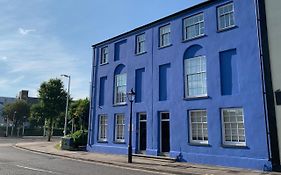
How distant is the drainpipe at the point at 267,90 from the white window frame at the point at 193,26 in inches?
154

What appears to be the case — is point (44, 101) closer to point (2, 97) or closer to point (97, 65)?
point (97, 65)

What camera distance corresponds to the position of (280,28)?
1480 centimetres

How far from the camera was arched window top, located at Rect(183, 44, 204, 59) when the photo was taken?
60.9 ft

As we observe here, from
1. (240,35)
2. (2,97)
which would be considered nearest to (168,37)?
(240,35)

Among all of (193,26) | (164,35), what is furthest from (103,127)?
(193,26)

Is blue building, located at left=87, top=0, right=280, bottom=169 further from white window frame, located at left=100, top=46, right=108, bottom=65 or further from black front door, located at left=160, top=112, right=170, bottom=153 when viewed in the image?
white window frame, located at left=100, top=46, right=108, bottom=65

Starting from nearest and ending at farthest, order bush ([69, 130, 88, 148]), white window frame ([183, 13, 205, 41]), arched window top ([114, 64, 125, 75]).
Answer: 1. white window frame ([183, 13, 205, 41])
2. arched window top ([114, 64, 125, 75])
3. bush ([69, 130, 88, 148])

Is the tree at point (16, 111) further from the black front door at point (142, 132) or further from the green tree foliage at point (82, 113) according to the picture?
the black front door at point (142, 132)

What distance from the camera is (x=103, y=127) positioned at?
25266 mm

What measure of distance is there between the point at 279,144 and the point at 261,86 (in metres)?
3.10

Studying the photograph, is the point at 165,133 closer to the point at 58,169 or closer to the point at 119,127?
the point at 119,127

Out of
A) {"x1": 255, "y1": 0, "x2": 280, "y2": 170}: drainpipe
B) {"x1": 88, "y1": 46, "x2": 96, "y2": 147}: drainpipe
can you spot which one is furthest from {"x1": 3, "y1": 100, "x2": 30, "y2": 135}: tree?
{"x1": 255, "y1": 0, "x2": 280, "y2": 170}: drainpipe

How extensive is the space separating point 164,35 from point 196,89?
5.31 m

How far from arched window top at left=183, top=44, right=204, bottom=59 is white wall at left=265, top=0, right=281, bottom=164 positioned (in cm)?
446
